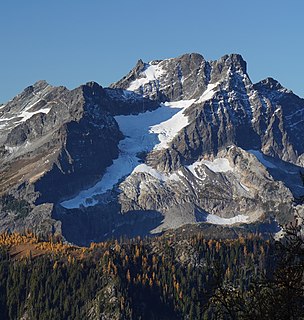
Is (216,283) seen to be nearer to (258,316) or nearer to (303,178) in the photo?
(258,316)

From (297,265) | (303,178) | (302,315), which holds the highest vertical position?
(303,178)

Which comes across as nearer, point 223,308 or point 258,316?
point 258,316

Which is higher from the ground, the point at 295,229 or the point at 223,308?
the point at 295,229

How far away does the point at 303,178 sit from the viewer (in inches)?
1296

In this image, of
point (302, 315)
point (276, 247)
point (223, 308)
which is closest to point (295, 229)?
point (276, 247)

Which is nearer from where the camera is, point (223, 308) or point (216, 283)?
point (216, 283)

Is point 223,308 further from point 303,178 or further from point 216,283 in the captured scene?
point 303,178

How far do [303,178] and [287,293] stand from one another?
4681 mm

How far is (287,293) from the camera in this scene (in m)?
31.5

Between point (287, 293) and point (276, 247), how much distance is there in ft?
5.89

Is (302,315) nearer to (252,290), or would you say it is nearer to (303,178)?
(252,290)

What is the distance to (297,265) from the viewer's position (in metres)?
32.1

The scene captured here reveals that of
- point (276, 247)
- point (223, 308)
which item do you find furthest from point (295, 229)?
point (223, 308)

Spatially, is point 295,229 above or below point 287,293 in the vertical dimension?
above
